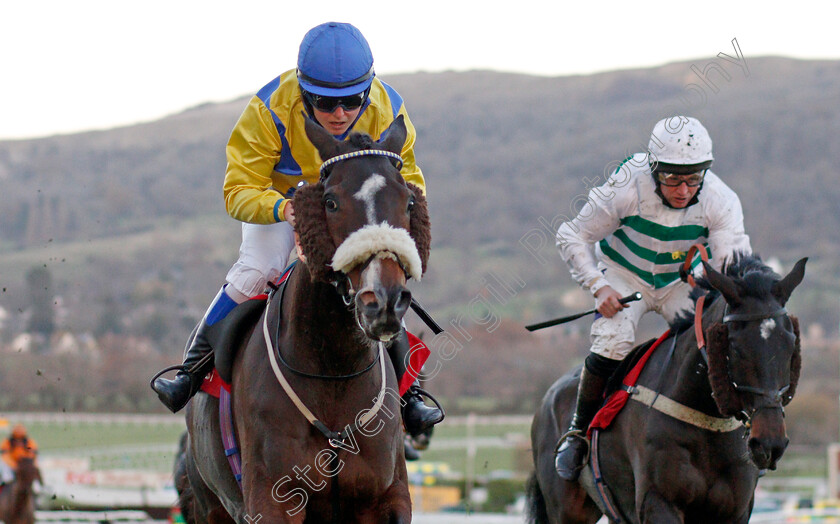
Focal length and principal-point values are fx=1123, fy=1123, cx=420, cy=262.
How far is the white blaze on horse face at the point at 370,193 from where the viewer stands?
14.0 feet

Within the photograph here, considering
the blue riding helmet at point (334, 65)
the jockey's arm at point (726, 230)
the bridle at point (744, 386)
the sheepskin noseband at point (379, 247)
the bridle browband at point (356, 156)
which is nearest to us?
the sheepskin noseband at point (379, 247)

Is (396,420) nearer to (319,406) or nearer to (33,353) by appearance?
(319,406)

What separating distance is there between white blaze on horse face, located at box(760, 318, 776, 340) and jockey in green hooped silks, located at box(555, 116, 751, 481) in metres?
0.92

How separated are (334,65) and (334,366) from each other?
1.43m

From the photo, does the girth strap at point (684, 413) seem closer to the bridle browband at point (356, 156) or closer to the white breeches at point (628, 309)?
the white breeches at point (628, 309)

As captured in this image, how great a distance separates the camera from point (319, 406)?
4.80m

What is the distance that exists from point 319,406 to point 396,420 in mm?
380

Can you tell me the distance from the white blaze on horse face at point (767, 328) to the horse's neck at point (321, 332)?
2.37 metres

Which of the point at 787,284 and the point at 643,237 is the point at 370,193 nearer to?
the point at 787,284

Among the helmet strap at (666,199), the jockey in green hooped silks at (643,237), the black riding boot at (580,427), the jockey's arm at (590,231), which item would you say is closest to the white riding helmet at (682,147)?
the jockey in green hooped silks at (643,237)

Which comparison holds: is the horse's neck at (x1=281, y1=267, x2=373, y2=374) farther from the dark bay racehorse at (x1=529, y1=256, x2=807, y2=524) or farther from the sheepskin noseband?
the dark bay racehorse at (x1=529, y1=256, x2=807, y2=524)

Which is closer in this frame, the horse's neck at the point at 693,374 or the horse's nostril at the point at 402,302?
the horse's nostril at the point at 402,302

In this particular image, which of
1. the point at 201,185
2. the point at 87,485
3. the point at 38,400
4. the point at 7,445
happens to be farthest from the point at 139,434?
the point at 201,185

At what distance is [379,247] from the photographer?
414 cm
